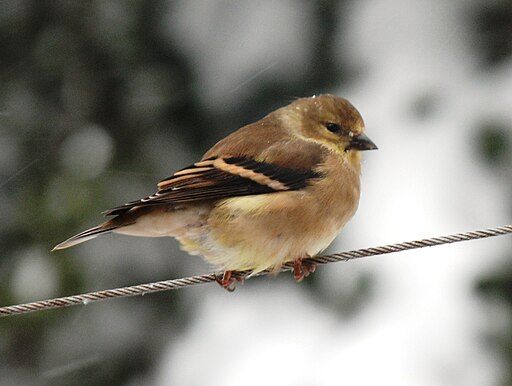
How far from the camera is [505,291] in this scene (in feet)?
17.3

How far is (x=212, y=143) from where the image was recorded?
6.12 meters

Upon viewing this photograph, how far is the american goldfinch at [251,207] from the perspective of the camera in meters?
3.84

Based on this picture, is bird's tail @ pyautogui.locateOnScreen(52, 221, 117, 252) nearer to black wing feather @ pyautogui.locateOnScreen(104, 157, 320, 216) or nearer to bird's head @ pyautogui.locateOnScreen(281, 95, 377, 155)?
black wing feather @ pyautogui.locateOnScreen(104, 157, 320, 216)

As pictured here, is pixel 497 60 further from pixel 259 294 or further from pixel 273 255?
pixel 273 255

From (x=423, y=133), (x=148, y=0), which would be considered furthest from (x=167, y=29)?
(x=423, y=133)

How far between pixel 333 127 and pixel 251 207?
0.69 metres

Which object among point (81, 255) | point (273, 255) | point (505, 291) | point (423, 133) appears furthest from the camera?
point (423, 133)

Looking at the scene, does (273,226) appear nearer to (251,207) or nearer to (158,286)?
(251,207)

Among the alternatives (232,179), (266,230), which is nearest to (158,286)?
(266,230)

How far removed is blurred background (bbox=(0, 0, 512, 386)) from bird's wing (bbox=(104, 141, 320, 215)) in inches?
60.0

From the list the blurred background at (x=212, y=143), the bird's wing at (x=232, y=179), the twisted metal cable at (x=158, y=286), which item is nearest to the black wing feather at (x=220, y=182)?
the bird's wing at (x=232, y=179)

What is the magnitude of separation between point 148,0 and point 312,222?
288cm

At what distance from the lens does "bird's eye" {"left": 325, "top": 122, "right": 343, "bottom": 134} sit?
4.35 m

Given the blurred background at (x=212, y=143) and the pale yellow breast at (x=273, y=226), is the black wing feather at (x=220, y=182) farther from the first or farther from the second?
the blurred background at (x=212, y=143)
